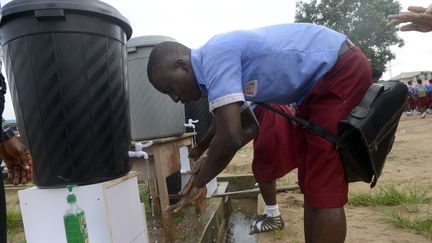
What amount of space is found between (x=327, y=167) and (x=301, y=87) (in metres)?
0.39

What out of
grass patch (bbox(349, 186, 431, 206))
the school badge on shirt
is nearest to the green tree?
grass patch (bbox(349, 186, 431, 206))

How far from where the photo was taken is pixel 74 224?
141 centimetres

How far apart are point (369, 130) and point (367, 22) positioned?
812 inches

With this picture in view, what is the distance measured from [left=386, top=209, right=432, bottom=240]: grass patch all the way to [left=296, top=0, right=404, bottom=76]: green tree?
61.5ft

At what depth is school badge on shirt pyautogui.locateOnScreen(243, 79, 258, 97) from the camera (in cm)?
157

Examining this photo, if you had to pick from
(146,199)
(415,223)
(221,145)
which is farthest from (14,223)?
(415,223)

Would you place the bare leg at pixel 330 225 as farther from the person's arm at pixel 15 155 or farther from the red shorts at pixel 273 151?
the person's arm at pixel 15 155

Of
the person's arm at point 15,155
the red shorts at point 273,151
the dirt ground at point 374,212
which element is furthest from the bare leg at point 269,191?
the person's arm at point 15,155

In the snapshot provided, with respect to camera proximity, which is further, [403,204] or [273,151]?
[403,204]

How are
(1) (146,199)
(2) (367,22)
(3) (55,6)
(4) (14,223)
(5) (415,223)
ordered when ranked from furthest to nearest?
(2) (367,22), (1) (146,199), (4) (14,223), (5) (415,223), (3) (55,6)

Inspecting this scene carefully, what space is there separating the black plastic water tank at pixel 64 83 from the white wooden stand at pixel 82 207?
0.06 m

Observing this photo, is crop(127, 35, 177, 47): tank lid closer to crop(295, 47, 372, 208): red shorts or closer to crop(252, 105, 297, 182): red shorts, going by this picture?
crop(252, 105, 297, 182): red shorts

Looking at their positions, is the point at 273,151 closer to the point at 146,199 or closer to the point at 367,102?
the point at 367,102

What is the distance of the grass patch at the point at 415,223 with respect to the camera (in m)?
2.26
